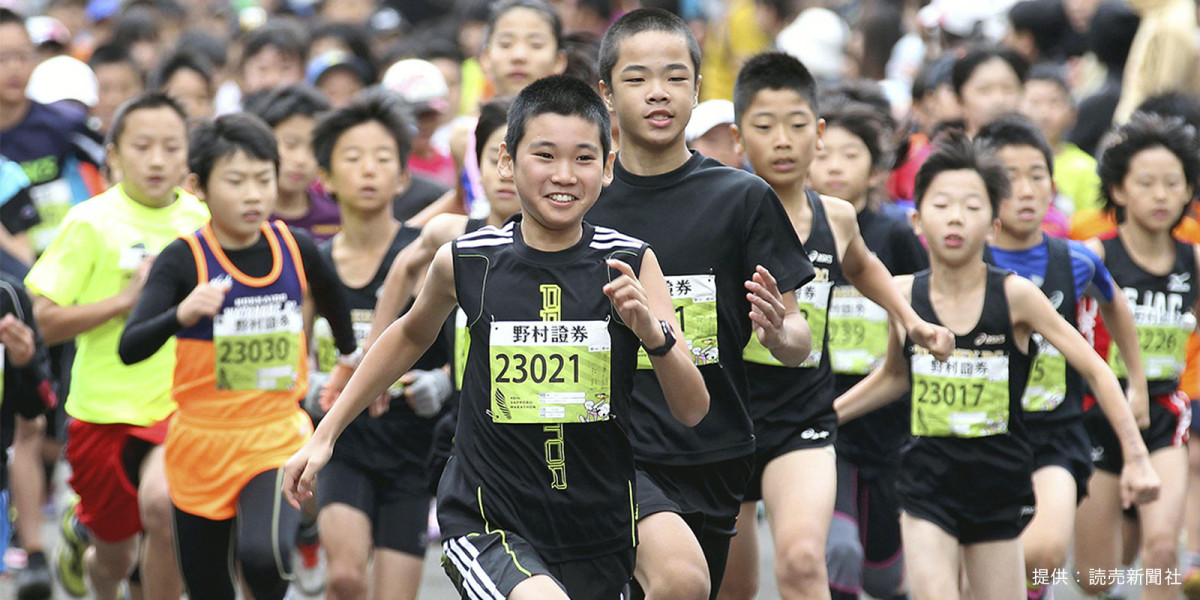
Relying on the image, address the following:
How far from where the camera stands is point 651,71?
5355mm

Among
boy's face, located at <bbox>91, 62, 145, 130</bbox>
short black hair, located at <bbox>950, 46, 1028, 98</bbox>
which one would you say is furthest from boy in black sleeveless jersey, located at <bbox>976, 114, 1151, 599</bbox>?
boy's face, located at <bbox>91, 62, 145, 130</bbox>

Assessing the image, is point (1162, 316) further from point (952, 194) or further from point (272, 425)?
point (272, 425)

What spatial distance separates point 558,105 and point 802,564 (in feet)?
5.86

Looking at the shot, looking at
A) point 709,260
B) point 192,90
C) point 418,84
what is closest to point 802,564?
point 709,260

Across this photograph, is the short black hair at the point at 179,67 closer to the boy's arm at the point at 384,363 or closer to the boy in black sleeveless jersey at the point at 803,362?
the boy in black sleeveless jersey at the point at 803,362

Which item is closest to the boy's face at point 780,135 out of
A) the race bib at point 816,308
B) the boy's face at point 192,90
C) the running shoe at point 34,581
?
the race bib at point 816,308

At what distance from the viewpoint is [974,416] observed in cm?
Result: 637

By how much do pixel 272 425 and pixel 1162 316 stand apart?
386 centimetres

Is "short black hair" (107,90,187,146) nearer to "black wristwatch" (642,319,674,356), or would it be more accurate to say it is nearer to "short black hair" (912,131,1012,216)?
"short black hair" (912,131,1012,216)

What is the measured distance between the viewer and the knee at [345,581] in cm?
647

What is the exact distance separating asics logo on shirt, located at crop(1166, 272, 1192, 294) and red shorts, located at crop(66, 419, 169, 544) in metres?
4.34

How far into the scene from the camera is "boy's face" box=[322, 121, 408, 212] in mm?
7121

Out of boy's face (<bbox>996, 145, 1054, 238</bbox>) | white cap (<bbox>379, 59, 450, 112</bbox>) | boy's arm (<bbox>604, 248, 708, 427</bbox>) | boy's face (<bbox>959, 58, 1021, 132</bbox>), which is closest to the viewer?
boy's arm (<bbox>604, 248, 708, 427</bbox>)

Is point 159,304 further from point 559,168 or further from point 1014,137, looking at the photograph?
point 1014,137
